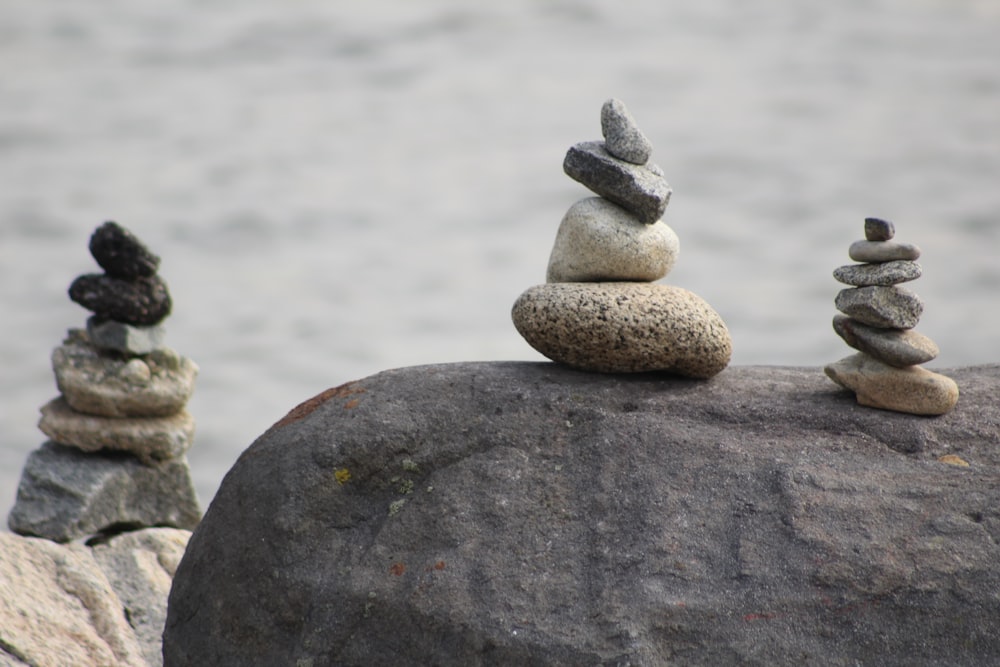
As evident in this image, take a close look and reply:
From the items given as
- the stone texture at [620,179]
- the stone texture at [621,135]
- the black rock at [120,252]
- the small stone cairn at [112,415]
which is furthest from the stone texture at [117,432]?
the stone texture at [621,135]

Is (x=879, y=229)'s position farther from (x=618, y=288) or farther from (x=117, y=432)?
(x=117, y=432)

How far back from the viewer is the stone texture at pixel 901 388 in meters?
4.52

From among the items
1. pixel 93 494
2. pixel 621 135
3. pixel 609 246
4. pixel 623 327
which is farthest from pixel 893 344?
pixel 93 494

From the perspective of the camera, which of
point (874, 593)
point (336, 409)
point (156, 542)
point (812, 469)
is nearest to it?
point (874, 593)

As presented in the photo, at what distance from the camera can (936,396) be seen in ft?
14.8

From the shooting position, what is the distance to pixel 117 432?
642cm

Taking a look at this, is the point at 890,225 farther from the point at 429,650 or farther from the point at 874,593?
the point at 429,650

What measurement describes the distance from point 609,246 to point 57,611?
2801mm

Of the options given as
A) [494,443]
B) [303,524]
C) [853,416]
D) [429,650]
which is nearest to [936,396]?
[853,416]

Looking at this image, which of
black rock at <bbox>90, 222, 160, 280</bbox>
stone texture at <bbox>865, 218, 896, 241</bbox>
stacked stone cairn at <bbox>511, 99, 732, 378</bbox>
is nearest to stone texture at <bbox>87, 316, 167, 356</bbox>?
black rock at <bbox>90, 222, 160, 280</bbox>

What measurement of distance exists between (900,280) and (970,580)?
1.13 metres

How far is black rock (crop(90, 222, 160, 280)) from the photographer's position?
6.20 meters

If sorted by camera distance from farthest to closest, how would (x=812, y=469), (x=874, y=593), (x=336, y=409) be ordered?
(x=336, y=409) → (x=812, y=469) → (x=874, y=593)

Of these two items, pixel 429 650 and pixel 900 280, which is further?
pixel 900 280
